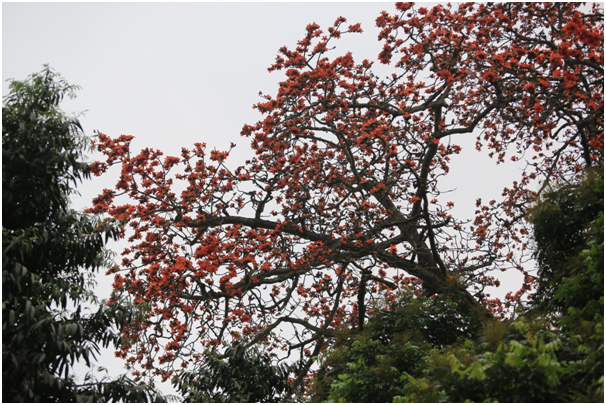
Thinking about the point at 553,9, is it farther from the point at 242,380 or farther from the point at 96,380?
the point at 96,380

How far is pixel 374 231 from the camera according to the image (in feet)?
29.7

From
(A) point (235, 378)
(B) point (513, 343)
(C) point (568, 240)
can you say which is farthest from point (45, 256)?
(C) point (568, 240)

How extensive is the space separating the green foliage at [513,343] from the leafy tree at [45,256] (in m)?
3.02

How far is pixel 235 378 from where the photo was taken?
25.9 feet

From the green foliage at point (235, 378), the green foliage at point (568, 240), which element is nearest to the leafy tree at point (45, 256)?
the green foliage at point (235, 378)

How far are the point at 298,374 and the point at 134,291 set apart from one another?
9.66ft

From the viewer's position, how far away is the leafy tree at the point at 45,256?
4.97 metres

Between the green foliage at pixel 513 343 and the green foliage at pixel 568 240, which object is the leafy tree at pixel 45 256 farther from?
Result: the green foliage at pixel 568 240

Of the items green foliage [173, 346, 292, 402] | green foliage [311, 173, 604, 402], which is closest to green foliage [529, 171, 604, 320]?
green foliage [311, 173, 604, 402]

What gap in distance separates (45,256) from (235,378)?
11.0ft

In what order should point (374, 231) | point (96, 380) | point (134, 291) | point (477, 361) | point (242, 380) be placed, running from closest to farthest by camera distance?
1. point (477, 361)
2. point (96, 380)
3. point (242, 380)
4. point (134, 291)
5. point (374, 231)

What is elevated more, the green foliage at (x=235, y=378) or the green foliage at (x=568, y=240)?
the green foliage at (x=568, y=240)

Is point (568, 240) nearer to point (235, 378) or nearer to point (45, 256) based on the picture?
point (235, 378)

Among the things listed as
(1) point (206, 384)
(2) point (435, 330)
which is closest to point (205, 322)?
(1) point (206, 384)
